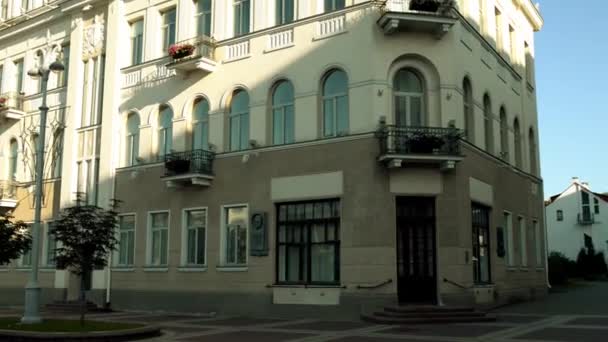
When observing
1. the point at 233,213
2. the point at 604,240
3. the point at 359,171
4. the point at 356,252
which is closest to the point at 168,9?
the point at 233,213

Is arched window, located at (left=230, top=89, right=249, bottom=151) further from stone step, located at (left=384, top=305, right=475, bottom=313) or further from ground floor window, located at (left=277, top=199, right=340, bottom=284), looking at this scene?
stone step, located at (left=384, top=305, right=475, bottom=313)

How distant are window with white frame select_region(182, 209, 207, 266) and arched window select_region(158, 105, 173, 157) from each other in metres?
3.13

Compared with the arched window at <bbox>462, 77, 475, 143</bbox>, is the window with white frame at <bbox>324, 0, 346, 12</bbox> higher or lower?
higher

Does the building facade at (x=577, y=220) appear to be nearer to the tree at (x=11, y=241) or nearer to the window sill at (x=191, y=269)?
the window sill at (x=191, y=269)

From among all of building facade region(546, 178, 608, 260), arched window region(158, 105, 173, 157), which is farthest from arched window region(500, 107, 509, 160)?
building facade region(546, 178, 608, 260)

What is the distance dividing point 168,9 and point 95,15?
4.59 m

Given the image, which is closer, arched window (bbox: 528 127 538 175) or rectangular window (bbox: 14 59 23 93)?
arched window (bbox: 528 127 538 175)

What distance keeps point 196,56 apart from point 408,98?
838cm

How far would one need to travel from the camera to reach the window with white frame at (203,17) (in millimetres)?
26562

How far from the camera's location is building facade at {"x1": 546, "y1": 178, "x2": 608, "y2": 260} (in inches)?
2749

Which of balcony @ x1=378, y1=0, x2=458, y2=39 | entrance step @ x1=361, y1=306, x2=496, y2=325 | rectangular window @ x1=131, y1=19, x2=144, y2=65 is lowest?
entrance step @ x1=361, y1=306, x2=496, y2=325

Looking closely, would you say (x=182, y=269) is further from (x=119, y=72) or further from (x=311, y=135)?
(x=119, y=72)

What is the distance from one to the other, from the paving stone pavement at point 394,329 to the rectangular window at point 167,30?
37.3ft

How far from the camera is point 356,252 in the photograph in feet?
69.1
